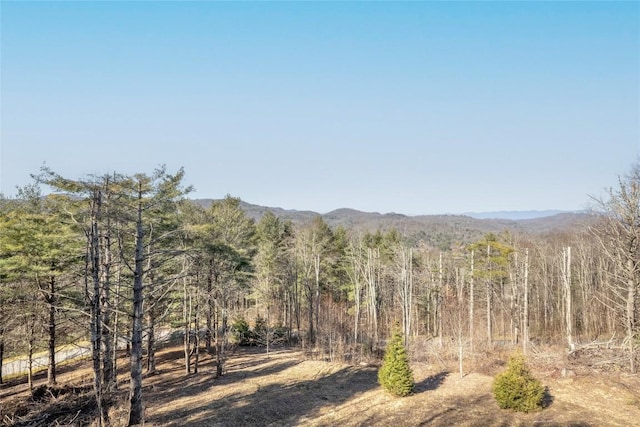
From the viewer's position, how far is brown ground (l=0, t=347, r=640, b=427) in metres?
13.0

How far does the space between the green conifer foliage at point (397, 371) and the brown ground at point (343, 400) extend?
391mm

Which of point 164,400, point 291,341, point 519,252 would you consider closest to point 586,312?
point 519,252

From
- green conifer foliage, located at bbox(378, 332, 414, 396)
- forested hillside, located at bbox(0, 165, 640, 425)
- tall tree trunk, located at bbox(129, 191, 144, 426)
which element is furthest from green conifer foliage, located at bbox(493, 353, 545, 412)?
tall tree trunk, located at bbox(129, 191, 144, 426)

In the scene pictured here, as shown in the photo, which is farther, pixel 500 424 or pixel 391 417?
pixel 391 417

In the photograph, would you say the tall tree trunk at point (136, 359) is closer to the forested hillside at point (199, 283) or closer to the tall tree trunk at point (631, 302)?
the forested hillside at point (199, 283)

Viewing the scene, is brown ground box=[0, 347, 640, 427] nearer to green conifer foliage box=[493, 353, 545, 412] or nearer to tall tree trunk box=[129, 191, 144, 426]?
green conifer foliage box=[493, 353, 545, 412]

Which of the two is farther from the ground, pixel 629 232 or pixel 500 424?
pixel 629 232

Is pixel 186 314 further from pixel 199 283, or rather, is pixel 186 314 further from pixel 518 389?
pixel 518 389

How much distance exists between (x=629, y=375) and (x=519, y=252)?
55.3ft

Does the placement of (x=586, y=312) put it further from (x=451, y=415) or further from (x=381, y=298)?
(x=451, y=415)

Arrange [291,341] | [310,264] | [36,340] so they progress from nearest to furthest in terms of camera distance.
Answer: [36,340], [291,341], [310,264]

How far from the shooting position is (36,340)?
18.5 m

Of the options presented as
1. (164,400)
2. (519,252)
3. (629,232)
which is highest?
(629,232)

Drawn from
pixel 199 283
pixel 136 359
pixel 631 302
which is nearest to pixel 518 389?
pixel 631 302
